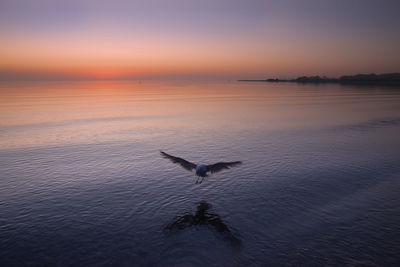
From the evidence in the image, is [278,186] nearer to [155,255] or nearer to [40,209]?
[155,255]

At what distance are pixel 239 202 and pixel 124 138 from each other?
1160 inches

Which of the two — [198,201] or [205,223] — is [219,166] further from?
[205,223]

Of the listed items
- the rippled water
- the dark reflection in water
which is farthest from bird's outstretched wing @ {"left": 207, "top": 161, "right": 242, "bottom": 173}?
the dark reflection in water

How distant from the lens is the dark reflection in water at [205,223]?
1764 cm

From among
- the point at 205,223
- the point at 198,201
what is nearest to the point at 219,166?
the point at 198,201

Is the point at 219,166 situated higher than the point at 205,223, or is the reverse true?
the point at 219,166

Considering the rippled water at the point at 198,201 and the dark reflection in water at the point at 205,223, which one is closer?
the rippled water at the point at 198,201

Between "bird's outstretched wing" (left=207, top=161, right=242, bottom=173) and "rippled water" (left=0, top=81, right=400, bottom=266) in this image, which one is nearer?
"rippled water" (left=0, top=81, right=400, bottom=266)

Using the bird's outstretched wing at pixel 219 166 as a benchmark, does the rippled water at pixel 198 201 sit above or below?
below

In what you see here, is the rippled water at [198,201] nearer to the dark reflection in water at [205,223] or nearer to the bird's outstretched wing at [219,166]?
the dark reflection in water at [205,223]

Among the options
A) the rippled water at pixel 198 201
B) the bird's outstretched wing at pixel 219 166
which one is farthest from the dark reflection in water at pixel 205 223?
the bird's outstretched wing at pixel 219 166

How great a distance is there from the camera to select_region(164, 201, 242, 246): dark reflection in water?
17.6m

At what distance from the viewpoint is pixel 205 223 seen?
19.2 metres

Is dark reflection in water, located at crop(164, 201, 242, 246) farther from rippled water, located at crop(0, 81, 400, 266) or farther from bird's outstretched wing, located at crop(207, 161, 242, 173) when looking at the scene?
bird's outstretched wing, located at crop(207, 161, 242, 173)
